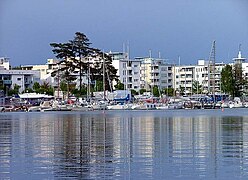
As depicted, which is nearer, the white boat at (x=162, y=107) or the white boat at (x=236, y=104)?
the white boat at (x=162, y=107)

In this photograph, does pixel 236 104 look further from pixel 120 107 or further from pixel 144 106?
pixel 120 107

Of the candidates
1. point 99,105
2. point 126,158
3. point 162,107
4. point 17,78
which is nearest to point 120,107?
point 99,105

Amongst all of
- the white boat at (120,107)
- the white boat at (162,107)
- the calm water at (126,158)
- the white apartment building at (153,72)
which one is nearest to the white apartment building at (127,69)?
the white apartment building at (153,72)

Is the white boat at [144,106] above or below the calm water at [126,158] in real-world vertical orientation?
above

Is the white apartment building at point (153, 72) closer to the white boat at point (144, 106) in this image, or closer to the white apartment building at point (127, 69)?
the white apartment building at point (127, 69)

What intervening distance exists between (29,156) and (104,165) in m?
4.66

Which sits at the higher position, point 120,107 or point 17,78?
point 17,78

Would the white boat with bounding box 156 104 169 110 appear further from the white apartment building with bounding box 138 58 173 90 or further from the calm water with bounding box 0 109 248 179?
the calm water with bounding box 0 109 248 179

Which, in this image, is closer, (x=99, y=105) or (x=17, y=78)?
(x=99, y=105)

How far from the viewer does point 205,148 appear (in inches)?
1144

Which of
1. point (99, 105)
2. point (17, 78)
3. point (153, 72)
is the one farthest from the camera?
point (153, 72)

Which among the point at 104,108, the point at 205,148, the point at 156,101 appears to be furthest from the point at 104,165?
the point at 156,101

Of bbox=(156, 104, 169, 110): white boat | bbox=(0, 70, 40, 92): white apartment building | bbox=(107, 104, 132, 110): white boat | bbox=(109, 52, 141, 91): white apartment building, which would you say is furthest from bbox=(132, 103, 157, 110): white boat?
bbox=(109, 52, 141, 91): white apartment building

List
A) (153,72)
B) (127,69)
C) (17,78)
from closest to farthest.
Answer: (17,78)
(127,69)
(153,72)
